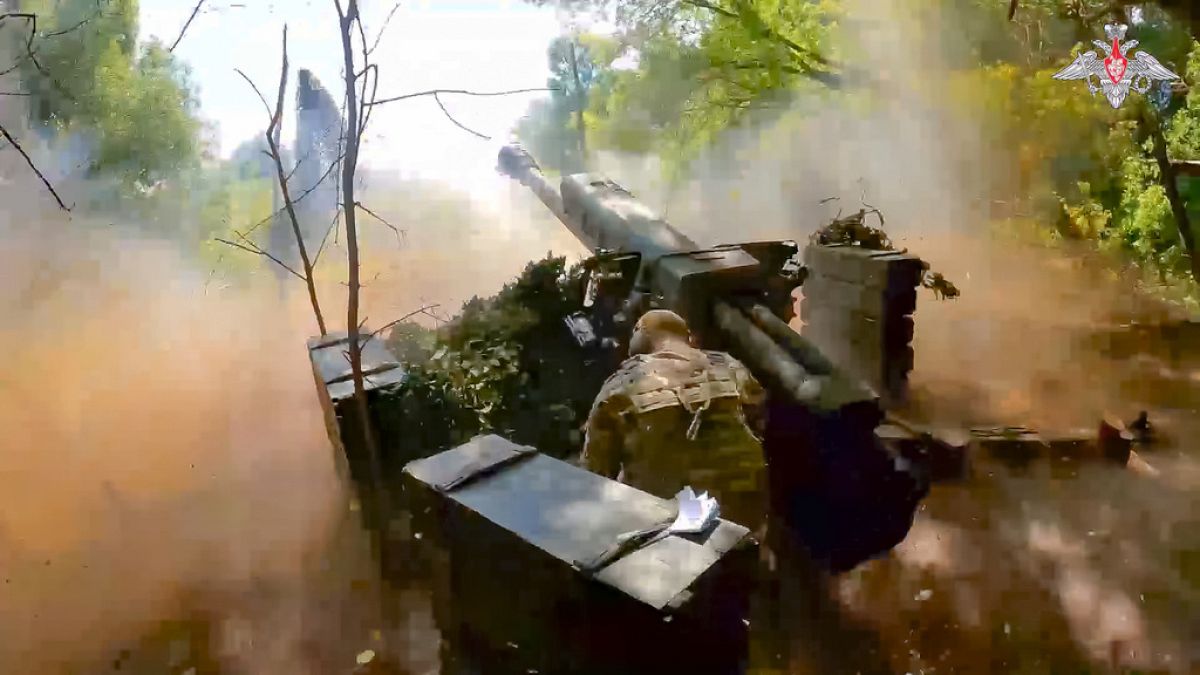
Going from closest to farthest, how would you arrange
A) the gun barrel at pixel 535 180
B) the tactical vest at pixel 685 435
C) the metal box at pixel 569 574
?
1. the metal box at pixel 569 574
2. the tactical vest at pixel 685 435
3. the gun barrel at pixel 535 180

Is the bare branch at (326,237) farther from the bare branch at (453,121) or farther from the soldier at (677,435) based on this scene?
the soldier at (677,435)

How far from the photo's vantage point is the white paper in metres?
1.72

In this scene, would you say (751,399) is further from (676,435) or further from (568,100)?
(568,100)

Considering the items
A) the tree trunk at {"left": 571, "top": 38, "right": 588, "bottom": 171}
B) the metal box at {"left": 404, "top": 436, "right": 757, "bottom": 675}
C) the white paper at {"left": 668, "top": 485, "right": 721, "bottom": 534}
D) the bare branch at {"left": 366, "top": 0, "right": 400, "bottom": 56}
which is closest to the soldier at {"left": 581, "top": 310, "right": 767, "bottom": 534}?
the metal box at {"left": 404, "top": 436, "right": 757, "bottom": 675}

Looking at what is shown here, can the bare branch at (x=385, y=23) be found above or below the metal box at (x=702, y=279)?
above

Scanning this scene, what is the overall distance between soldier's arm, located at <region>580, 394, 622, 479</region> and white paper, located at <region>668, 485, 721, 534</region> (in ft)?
1.92

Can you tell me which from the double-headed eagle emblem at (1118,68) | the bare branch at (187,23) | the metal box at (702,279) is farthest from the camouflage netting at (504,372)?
the double-headed eagle emblem at (1118,68)

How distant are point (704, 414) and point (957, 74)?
14.2 feet

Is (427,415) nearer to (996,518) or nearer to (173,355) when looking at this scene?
(173,355)

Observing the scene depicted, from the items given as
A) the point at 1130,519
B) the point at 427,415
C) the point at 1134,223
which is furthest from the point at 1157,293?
the point at 427,415

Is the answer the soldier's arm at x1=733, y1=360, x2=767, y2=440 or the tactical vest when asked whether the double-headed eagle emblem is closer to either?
the soldier's arm at x1=733, y1=360, x2=767, y2=440

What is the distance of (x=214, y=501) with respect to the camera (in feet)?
10.1

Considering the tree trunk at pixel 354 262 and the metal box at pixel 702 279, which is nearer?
the tree trunk at pixel 354 262

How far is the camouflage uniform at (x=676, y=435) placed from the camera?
2393 mm
